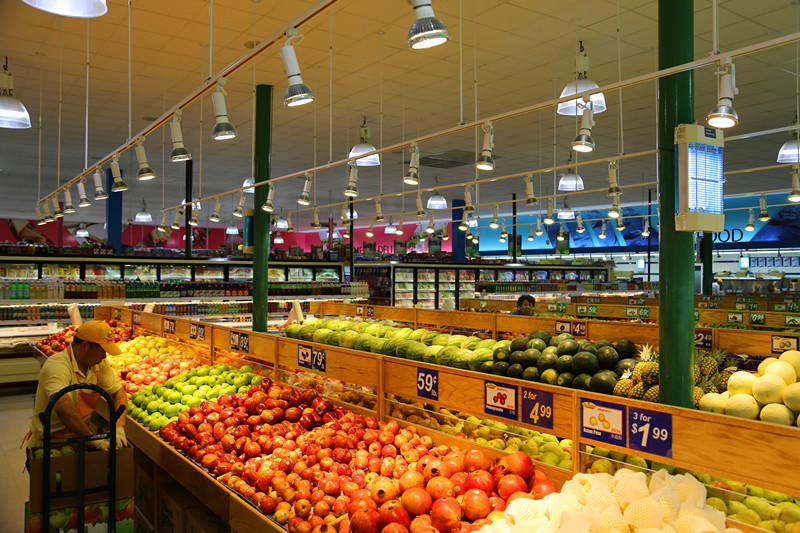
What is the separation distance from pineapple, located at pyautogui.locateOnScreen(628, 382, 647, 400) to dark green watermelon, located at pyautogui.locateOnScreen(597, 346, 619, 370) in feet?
0.93

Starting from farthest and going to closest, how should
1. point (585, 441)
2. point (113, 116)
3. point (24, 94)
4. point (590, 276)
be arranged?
point (590, 276) → point (113, 116) → point (24, 94) → point (585, 441)

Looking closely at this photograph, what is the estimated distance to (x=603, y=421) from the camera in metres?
2.52

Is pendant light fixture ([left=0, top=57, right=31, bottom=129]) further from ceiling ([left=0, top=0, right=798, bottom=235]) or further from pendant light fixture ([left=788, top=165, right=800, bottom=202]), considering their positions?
pendant light fixture ([left=788, top=165, right=800, bottom=202])

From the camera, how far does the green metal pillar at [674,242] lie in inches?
121

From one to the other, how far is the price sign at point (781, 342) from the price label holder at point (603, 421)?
351 cm

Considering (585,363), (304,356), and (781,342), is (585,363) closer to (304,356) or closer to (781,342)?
(304,356)

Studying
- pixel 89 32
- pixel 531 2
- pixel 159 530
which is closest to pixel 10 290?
pixel 89 32

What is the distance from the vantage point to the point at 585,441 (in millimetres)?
2580

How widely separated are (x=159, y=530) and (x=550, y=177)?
1453 centimetres

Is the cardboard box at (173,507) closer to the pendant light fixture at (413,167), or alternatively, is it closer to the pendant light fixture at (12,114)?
the pendant light fixture at (413,167)

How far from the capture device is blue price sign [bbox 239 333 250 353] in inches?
205

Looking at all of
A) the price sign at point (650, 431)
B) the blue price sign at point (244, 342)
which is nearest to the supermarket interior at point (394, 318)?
the price sign at point (650, 431)

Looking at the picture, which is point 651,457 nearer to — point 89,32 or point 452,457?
point 452,457

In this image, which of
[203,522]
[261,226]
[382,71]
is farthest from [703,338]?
[261,226]
